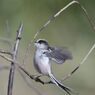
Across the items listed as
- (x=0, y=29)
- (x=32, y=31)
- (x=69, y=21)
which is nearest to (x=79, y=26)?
(x=69, y=21)

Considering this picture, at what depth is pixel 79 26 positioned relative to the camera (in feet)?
22.9

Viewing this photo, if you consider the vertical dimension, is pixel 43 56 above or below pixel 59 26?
below

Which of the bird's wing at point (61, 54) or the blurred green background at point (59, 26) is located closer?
the bird's wing at point (61, 54)

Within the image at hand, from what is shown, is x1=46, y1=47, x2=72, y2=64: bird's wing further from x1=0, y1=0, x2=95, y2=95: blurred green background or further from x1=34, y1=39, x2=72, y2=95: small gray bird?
Answer: x1=0, y1=0, x2=95, y2=95: blurred green background

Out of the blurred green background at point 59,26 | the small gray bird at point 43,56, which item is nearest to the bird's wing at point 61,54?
the small gray bird at point 43,56

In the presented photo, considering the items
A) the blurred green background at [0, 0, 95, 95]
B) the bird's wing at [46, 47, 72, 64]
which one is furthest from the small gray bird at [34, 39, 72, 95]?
the blurred green background at [0, 0, 95, 95]

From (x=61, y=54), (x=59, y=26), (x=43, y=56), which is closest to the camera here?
(x=61, y=54)

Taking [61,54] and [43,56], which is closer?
[61,54]

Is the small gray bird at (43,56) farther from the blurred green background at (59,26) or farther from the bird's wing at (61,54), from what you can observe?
the blurred green background at (59,26)

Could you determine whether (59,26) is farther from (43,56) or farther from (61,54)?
(61,54)

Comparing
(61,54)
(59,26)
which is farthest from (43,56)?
(59,26)

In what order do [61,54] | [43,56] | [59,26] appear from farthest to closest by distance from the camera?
[59,26] → [43,56] → [61,54]

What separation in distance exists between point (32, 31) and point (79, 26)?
2.28 feet

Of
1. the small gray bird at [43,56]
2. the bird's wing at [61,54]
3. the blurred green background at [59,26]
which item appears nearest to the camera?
the bird's wing at [61,54]
